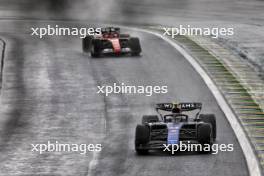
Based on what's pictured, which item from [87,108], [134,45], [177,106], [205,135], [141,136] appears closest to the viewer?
[205,135]

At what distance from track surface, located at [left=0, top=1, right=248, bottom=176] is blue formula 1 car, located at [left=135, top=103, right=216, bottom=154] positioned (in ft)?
1.11

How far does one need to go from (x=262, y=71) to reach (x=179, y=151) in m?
12.3

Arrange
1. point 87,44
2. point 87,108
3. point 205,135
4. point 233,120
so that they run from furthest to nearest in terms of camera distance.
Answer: point 87,44 → point 87,108 → point 233,120 → point 205,135

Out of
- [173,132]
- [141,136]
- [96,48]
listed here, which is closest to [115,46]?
[96,48]

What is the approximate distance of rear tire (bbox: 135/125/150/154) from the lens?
23.7 m

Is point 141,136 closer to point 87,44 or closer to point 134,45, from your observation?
point 134,45

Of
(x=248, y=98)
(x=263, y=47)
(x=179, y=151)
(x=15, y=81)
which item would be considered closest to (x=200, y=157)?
(x=179, y=151)

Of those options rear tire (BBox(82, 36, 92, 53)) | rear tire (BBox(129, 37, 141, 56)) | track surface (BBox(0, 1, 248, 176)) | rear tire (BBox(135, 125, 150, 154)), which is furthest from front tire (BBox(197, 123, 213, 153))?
rear tire (BBox(82, 36, 92, 53))

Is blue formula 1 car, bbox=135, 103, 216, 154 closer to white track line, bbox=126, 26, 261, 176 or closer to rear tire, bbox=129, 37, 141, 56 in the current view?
white track line, bbox=126, 26, 261, 176

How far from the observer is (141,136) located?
23719 mm

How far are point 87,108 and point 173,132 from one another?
7.45 meters

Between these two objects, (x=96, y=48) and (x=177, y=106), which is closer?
(x=177, y=106)

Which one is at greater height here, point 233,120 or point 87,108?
point 87,108

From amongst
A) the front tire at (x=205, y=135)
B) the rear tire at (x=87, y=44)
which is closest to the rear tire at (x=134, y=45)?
the rear tire at (x=87, y=44)
